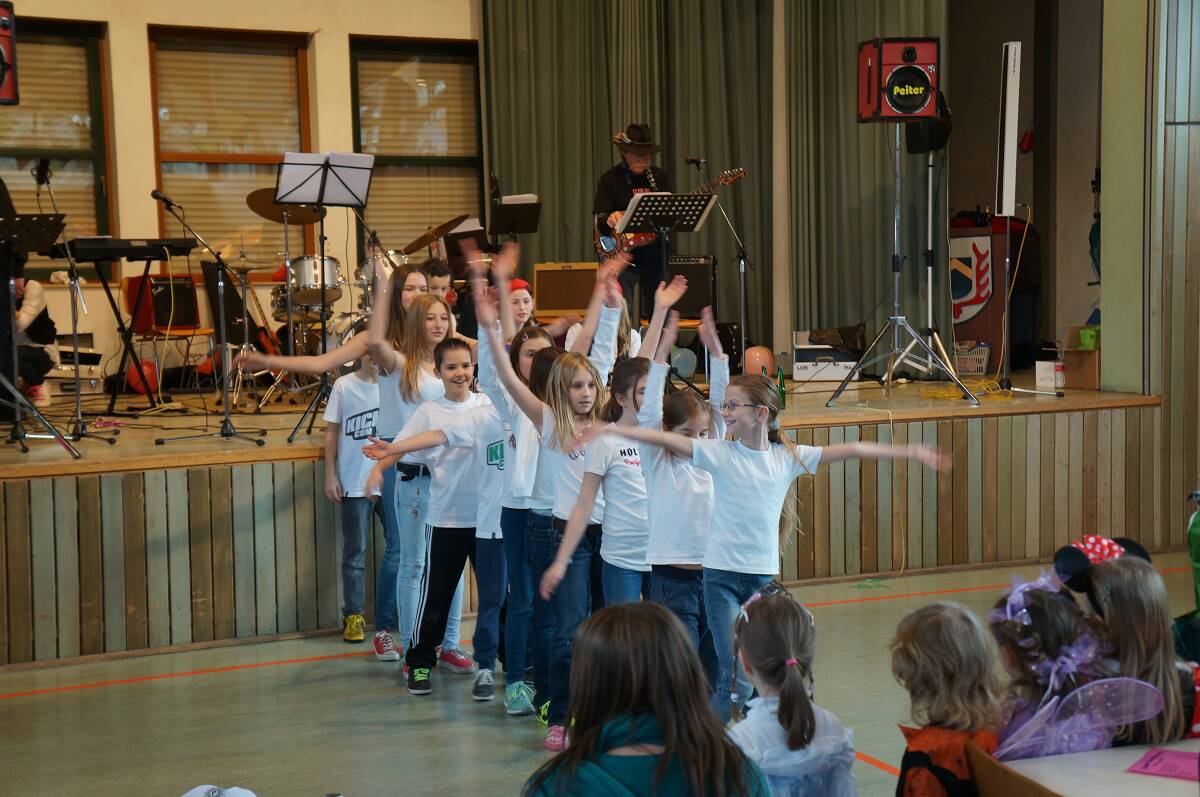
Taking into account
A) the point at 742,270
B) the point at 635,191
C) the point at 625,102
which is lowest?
the point at 742,270

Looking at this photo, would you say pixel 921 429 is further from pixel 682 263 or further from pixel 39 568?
pixel 39 568

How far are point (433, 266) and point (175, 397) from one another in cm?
411

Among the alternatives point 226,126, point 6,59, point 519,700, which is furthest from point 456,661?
point 226,126

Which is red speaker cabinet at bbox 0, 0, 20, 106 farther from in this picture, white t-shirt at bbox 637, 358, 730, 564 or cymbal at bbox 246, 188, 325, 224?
white t-shirt at bbox 637, 358, 730, 564

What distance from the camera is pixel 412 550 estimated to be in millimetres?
4930

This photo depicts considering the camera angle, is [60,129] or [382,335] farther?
[60,129]

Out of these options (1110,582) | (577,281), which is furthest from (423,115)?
(1110,582)

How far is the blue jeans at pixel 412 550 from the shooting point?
194 inches

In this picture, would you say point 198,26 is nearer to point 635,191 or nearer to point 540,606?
point 635,191

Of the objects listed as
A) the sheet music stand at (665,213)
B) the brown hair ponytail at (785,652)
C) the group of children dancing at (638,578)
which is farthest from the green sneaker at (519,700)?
the sheet music stand at (665,213)

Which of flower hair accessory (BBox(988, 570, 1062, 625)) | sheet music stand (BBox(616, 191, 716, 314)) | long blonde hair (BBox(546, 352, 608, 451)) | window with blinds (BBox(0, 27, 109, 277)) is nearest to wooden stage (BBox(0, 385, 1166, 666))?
sheet music stand (BBox(616, 191, 716, 314))

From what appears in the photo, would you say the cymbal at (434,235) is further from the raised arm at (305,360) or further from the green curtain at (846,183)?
the raised arm at (305,360)

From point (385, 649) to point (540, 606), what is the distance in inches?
49.1

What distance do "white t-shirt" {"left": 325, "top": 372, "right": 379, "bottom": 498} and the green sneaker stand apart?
4.43 feet
